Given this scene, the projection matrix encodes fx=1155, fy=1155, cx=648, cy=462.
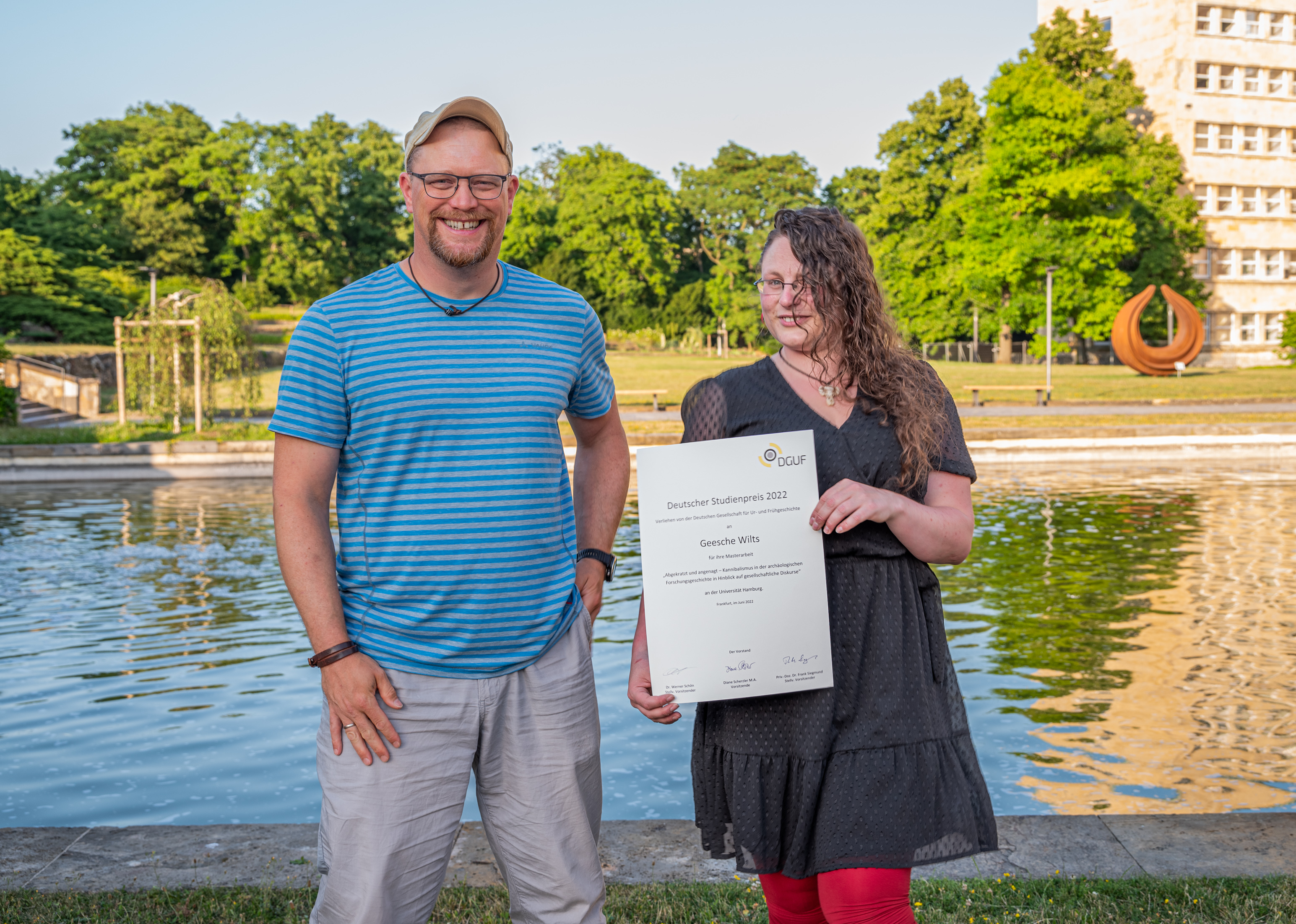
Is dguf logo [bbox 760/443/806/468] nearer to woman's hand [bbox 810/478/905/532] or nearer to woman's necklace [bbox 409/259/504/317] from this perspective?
woman's hand [bbox 810/478/905/532]

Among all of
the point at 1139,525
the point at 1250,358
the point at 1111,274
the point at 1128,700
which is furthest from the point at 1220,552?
the point at 1250,358

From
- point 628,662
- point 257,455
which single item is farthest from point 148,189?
point 628,662

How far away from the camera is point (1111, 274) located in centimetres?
4516

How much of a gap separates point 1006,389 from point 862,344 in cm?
3214

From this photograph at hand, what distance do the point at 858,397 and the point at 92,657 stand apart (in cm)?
784

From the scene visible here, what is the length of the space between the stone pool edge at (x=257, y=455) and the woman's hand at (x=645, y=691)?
683 inches

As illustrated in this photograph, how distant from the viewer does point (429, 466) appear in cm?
248

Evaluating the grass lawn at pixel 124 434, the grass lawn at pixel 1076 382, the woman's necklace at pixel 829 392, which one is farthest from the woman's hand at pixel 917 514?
the grass lawn at pixel 1076 382

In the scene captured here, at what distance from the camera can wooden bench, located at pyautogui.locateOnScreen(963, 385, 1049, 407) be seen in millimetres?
30531

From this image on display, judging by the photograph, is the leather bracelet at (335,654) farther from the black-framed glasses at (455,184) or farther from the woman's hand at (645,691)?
the black-framed glasses at (455,184)

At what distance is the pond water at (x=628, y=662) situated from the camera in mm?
5910

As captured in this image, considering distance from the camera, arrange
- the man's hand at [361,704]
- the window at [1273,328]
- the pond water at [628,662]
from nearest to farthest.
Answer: the man's hand at [361,704] → the pond water at [628,662] → the window at [1273,328]

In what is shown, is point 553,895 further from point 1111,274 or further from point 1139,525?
point 1111,274

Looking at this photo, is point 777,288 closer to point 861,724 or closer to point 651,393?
point 861,724
